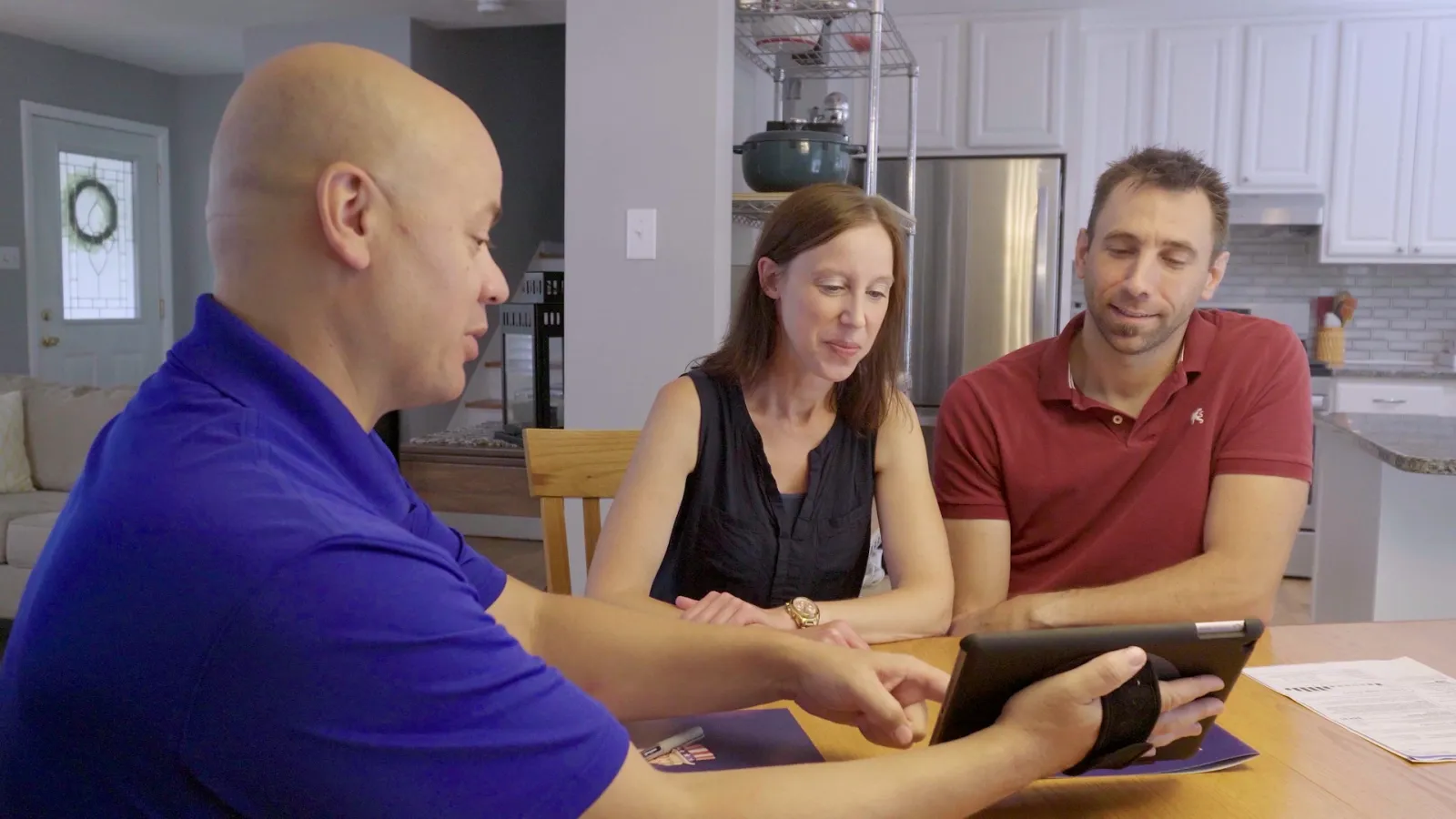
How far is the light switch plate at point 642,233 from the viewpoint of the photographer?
2896 mm

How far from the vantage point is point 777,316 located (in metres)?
1.71

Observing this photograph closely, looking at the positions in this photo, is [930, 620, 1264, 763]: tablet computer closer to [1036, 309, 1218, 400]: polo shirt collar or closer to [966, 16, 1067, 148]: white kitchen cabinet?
[1036, 309, 1218, 400]: polo shirt collar

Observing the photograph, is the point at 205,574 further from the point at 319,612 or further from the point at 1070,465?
the point at 1070,465

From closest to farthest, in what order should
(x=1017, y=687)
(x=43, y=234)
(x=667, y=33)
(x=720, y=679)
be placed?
(x=1017, y=687) < (x=720, y=679) < (x=667, y=33) < (x=43, y=234)

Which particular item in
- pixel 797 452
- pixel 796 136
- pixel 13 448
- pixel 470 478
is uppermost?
pixel 796 136

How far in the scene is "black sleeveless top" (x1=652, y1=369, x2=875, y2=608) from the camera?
1.61 meters

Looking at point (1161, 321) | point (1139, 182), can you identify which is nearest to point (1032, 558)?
point (1161, 321)

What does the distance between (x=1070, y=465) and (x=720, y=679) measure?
90 centimetres

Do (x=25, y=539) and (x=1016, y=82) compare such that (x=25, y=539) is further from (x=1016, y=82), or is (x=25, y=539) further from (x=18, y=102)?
(x=1016, y=82)

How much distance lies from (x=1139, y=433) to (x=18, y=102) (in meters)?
6.64

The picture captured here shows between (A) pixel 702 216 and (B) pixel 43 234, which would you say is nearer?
(A) pixel 702 216

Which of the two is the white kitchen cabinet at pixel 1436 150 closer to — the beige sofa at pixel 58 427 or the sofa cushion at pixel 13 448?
the beige sofa at pixel 58 427

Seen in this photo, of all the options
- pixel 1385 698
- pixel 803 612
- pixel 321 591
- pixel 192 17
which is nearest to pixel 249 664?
pixel 321 591

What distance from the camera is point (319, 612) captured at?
53cm
